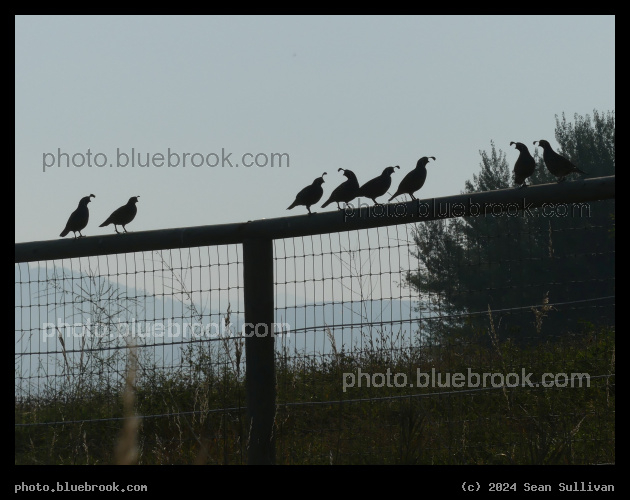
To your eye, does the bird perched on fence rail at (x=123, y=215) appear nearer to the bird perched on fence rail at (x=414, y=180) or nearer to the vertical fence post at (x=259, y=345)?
the bird perched on fence rail at (x=414, y=180)

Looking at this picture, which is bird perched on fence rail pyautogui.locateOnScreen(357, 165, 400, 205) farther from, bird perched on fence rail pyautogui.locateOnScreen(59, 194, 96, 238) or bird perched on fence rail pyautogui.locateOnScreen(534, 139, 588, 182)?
bird perched on fence rail pyautogui.locateOnScreen(59, 194, 96, 238)

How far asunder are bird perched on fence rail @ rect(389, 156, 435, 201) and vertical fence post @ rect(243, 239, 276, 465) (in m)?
3.72

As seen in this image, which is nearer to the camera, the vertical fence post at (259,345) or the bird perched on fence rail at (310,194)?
the vertical fence post at (259,345)

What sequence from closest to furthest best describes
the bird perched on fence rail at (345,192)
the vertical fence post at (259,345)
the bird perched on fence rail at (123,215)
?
the vertical fence post at (259,345), the bird perched on fence rail at (345,192), the bird perched on fence rail at (123,215)

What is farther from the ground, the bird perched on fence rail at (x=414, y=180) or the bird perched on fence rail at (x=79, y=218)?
the bird perched on fence rail at (x=414, y=180)

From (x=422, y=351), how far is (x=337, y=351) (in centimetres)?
49

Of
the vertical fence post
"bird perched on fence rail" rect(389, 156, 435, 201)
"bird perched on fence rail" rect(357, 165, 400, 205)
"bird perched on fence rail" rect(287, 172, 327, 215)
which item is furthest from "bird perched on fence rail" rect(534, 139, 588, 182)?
the vertical fence post

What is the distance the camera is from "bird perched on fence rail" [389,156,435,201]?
7.57 metres

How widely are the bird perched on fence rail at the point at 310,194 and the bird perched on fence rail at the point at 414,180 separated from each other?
845 millimetres

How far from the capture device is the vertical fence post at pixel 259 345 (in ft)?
13.5

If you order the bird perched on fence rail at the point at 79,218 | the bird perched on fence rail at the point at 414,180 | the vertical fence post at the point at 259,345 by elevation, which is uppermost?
the bird perched on fence rail at the point at 414,180

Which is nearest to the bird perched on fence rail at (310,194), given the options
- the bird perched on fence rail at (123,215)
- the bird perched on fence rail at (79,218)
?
the bird perched on fence rail at (123,215)

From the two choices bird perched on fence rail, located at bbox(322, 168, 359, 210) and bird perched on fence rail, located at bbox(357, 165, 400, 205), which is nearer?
bird perched on fence rail, located at bbox(357, 165, 400, 205)

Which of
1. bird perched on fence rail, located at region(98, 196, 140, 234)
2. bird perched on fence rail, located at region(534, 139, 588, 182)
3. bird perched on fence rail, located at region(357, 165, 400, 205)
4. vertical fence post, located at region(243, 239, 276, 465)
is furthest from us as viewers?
bird perched on fence rail, located at region(98, 196, 140, 234)
